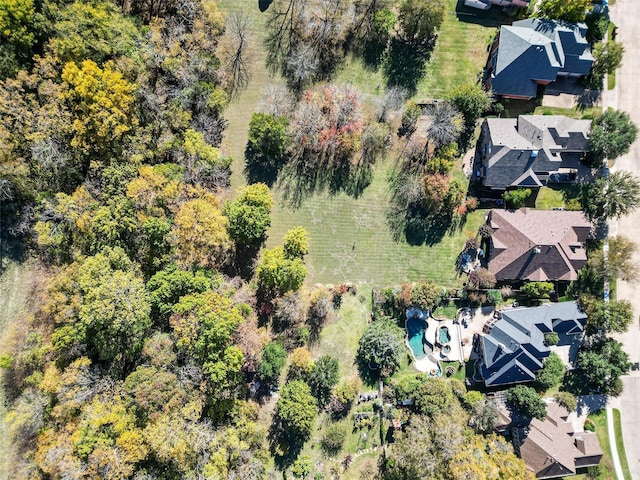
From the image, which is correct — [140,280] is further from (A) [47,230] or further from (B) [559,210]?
(B) [559,210]

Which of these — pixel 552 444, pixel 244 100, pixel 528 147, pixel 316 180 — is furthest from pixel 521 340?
pixel 244 100

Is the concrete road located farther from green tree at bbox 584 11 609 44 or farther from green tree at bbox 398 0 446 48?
green tree at bbox 398 0 446 48

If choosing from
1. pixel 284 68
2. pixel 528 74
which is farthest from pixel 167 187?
pixel 528 74

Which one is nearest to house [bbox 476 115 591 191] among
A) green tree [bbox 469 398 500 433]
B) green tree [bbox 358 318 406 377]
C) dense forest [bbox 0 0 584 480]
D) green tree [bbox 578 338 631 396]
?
dense forest [bbox 0 0 584 480]

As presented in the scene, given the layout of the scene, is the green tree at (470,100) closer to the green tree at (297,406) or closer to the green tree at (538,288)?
the green tree at (538,288)

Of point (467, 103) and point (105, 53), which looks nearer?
point (105, 53)

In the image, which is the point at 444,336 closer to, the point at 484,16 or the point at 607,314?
the point at 607,314
